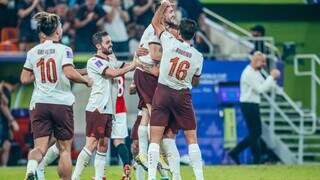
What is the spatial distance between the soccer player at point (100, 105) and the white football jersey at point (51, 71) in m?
1.42

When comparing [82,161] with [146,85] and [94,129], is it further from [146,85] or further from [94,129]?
[146,85]

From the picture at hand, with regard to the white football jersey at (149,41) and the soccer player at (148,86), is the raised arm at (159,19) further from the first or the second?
the white football jersey at (149,41)

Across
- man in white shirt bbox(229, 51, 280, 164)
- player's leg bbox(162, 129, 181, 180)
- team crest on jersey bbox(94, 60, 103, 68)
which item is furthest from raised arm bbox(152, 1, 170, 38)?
man in white shirt bbox(229, 51, 280, 164)

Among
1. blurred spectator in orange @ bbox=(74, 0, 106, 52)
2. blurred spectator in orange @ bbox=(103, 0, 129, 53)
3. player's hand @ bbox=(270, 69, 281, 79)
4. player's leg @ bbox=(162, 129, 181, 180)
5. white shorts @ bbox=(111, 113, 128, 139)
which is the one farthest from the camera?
blurred spectator in orange @ bbox=(103, 0, 129, 53)

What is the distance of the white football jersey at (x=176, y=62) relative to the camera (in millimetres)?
16344

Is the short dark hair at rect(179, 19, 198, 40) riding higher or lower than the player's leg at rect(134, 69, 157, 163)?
higher

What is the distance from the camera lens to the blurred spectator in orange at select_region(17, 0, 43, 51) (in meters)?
26.4

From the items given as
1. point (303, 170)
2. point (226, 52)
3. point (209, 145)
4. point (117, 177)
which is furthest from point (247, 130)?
point (117, 177)

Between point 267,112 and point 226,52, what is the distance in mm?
1924

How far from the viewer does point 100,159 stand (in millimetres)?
17328

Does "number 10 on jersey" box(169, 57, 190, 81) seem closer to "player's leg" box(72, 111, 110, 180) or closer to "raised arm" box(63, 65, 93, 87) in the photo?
"raised arm" box(63, 65, 93, 87)

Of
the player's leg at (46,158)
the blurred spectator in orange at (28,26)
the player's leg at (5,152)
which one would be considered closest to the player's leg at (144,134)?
the player's leg at (46,158)

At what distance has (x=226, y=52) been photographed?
29250mm

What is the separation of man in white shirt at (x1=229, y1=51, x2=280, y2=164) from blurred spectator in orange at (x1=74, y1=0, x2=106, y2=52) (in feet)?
12.8
